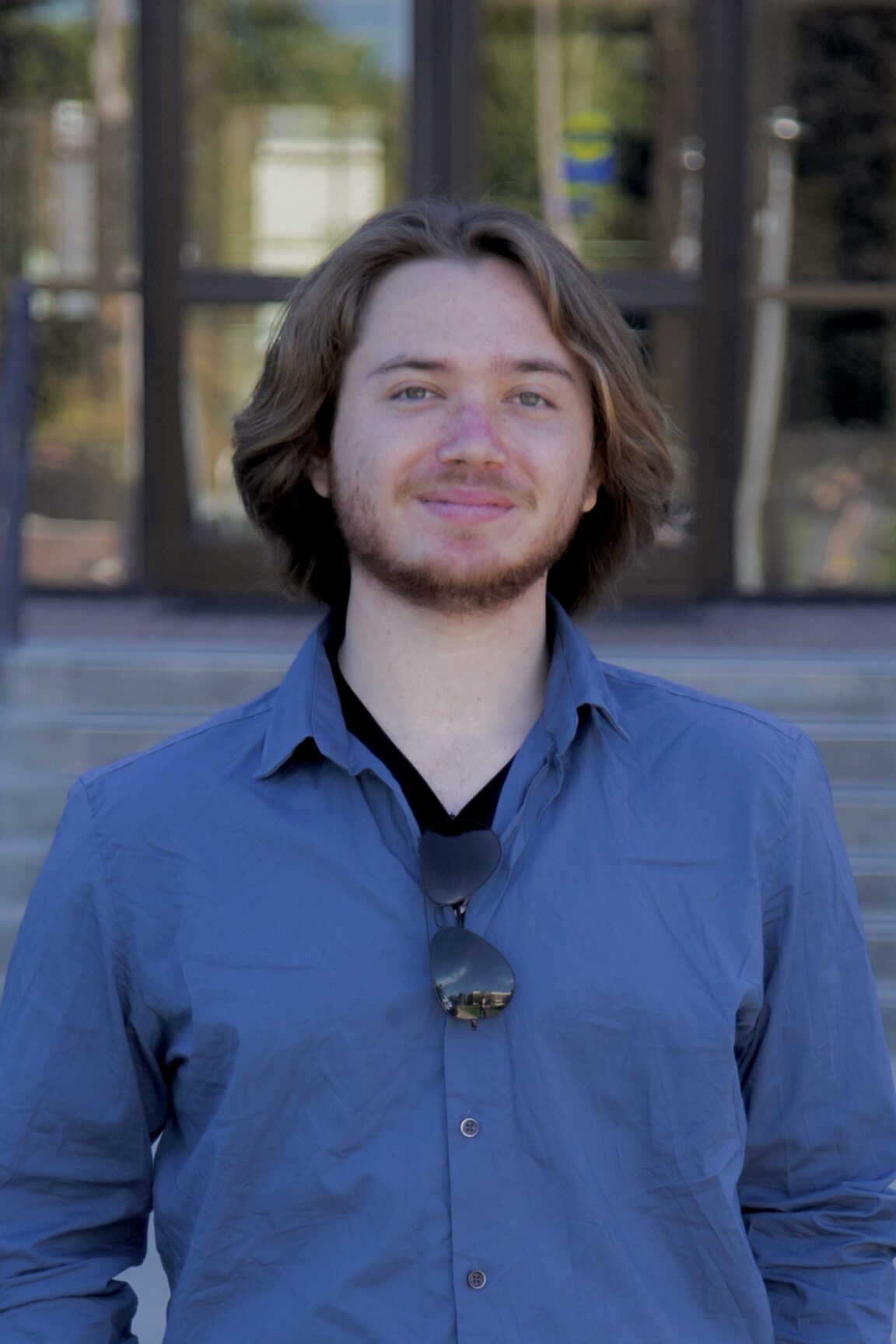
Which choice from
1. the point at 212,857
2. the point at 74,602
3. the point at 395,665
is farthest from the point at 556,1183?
the point at 74,602

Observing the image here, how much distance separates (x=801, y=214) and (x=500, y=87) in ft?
4.39

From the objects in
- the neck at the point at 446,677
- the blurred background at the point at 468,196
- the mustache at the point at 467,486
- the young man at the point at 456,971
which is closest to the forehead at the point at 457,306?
the young man at the point at 456,971

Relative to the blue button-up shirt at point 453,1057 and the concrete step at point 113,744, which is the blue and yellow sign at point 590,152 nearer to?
the concrete step at point 113,744

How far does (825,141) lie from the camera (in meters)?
6.96

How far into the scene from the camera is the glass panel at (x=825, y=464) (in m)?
7.09

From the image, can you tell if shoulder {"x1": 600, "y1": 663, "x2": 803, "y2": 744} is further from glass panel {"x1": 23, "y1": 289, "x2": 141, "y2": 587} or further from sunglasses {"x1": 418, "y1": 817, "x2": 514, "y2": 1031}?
glass panel {"x1": 23, "y1": 289, "x2": 141, "y2": 587}

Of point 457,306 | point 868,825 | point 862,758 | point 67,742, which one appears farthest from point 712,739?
point 67,742

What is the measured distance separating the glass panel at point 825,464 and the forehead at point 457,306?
17.9 ft

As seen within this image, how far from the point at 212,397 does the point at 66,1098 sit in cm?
558

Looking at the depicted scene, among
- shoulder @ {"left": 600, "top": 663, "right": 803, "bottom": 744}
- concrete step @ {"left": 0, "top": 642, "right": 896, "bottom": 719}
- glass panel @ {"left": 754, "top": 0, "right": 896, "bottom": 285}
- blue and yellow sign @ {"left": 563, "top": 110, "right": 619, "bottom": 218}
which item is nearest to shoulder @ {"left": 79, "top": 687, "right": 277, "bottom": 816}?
shoulder @ {"left": 600, "top": 663, "right": 803, "bottom": 744}

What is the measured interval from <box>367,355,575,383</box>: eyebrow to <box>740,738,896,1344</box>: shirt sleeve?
46cm

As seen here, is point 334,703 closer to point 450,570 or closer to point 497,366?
point 450,570

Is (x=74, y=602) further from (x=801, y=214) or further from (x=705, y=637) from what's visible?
(x=801, y=214)

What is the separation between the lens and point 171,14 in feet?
22.0
